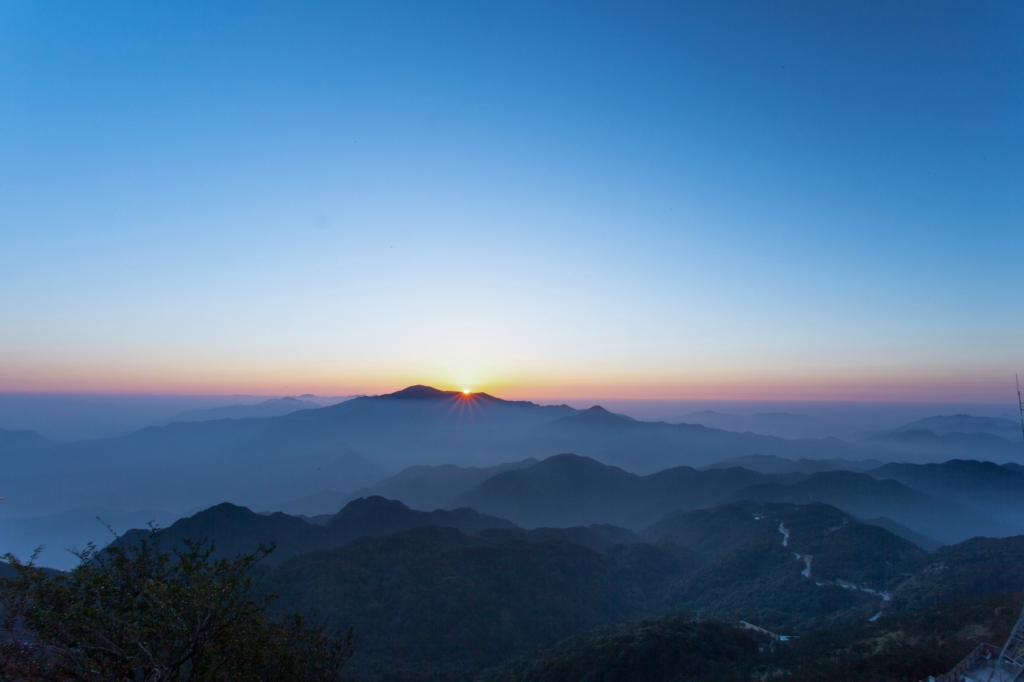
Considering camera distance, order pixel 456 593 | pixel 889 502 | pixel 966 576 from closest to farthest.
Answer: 1. pixel 966 576
2. pixel 456 593
3. pixel 889 502

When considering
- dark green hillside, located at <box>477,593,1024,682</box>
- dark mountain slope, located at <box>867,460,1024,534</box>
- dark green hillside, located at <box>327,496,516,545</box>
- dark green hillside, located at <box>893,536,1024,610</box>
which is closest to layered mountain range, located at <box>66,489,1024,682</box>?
dark green hillside, located at <box>893,536,1024,610</box>

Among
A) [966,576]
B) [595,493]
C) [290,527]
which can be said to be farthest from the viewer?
[595,493]

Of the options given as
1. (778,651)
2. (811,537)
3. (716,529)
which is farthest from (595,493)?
(778,651)

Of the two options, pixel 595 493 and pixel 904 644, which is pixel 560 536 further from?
pixel 595 493

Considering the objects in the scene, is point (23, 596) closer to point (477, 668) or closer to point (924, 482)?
point (477, 668)

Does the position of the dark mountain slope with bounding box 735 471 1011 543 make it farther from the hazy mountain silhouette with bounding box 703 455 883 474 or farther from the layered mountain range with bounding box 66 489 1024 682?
the layered mountain range with bounding box 66 489 1024 682

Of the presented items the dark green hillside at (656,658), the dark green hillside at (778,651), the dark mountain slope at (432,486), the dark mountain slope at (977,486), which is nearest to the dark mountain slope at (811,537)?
the dark green hillside at (778,651)

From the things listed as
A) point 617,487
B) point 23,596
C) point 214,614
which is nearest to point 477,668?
point 214,614
